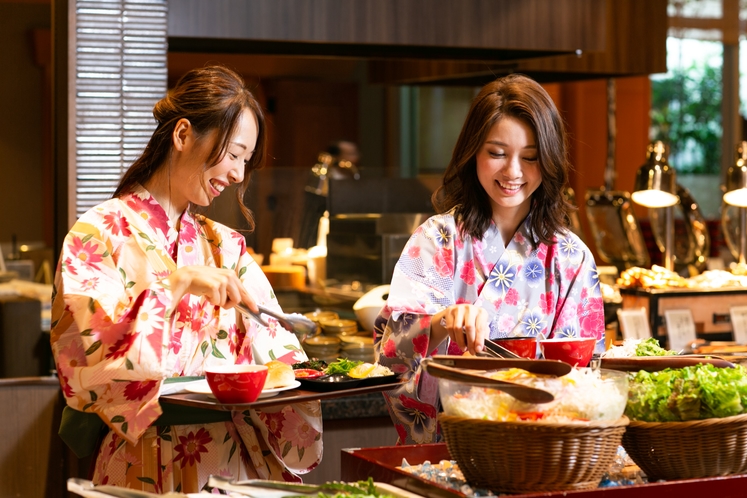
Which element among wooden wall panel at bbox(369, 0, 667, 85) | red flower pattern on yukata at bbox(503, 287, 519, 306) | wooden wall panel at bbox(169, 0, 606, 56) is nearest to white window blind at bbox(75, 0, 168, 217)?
wooden wall panel at bbox(169, 0, 606, 56)

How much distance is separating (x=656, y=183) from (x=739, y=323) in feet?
2.02

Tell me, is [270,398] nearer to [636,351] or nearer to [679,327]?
[636,351]

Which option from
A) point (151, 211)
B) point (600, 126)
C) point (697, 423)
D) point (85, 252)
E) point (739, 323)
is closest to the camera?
point (697, 423)

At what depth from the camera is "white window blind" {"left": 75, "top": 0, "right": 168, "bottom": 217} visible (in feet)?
9.97

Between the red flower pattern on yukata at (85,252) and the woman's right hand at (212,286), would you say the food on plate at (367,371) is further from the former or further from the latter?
the red flower pattern on yukata at (85,252)

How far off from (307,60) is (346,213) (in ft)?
18.5

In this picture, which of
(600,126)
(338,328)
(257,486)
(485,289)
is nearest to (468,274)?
(485,289)

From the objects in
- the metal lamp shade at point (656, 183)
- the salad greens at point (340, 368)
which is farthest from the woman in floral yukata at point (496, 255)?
the metal lamp shade at point (656, 183)

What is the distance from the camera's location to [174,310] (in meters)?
1.89

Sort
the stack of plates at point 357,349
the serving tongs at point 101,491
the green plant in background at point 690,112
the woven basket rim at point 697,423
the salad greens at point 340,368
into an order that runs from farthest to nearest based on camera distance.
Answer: the green plant in background at point 690,112 < the stack of plates at point 357,349 < the salad greens at point 340,368 < the woven basket rim at point 697,423 < the serving tongs at point 101,491

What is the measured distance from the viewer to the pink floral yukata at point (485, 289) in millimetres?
2170

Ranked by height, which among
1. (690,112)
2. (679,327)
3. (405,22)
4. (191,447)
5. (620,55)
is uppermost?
(690,112)

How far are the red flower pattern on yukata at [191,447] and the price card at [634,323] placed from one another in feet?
6.70

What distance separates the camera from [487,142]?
7.05ft
